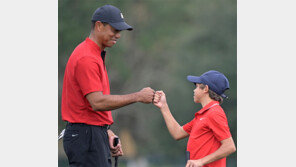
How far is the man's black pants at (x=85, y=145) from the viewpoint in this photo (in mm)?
4754

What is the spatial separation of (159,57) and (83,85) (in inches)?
1169

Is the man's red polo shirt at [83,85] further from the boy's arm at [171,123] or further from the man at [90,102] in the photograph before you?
the boy's arm at [171,123]

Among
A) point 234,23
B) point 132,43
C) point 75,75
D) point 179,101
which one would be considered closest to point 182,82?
point 179,101

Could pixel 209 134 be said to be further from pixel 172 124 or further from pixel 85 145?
pixel 85 145

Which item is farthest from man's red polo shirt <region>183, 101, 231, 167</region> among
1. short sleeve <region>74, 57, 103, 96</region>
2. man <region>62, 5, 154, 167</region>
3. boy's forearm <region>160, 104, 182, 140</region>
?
short sleeve <region>74, 57, 103, 96</region>

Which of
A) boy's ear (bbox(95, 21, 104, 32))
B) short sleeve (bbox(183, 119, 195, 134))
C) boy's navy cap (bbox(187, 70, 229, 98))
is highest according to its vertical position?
boy's ear (bbox(95, 21, 104, 32))

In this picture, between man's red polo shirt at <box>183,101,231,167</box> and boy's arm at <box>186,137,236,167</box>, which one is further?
man's red polo shirt at <box>183,101,231,167</box>

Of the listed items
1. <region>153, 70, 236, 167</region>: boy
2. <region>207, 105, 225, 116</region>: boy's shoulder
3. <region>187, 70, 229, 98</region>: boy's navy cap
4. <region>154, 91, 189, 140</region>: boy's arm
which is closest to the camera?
<region>153, 70, 236, 167</region>: boy

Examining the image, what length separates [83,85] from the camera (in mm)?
4641

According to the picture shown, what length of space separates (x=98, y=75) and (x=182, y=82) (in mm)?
22286

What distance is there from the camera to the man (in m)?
4.64

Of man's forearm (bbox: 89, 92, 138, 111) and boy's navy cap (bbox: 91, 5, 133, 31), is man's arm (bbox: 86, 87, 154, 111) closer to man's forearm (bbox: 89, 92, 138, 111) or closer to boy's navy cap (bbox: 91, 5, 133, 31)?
man's forearm (bbox: 89, 92, 138, 111)

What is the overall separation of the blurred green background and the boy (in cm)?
1635

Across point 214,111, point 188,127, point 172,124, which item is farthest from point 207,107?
point 172,124
